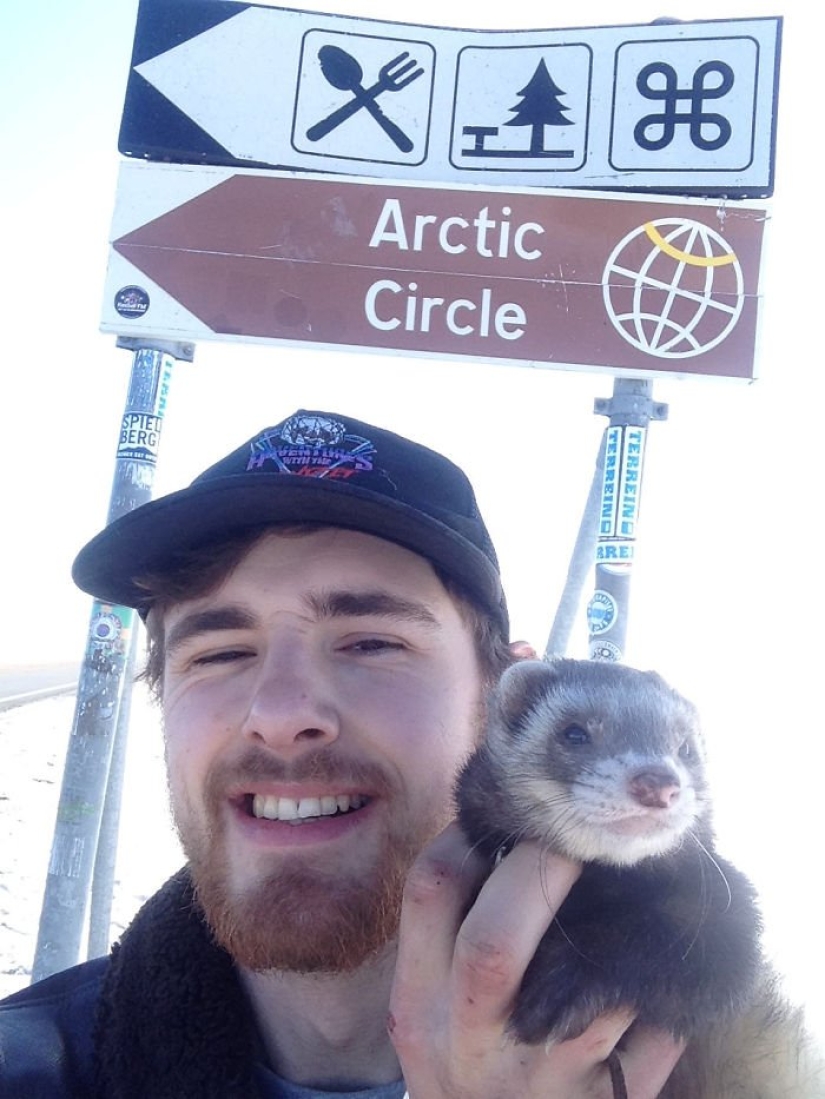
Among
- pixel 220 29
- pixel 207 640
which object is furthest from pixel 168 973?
pixel 220 29

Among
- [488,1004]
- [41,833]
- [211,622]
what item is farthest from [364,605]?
[41,833]

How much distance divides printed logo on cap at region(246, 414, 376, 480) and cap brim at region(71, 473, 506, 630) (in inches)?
3.1

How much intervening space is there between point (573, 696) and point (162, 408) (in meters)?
1.68

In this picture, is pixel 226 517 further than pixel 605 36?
No

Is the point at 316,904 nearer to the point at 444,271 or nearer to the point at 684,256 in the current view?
the point at 444,271

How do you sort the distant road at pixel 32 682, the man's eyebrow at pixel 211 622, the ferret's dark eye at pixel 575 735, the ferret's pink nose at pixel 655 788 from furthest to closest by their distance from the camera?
1. the distant road at pixel 32 682
2. the man's eyebrow at pixel 211 622
3. the ferret's dark eye at pixel 575 735
4. the ferret's pink nose at pixel 655 788

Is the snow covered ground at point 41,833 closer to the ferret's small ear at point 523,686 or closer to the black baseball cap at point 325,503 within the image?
the black baseball cap at point 325,503

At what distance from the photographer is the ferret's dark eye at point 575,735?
176 cm

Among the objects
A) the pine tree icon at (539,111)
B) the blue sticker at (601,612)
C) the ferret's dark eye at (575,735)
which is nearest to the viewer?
the ferret's dark eye at (575,735)

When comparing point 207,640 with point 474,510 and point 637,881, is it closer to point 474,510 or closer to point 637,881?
point 474,510

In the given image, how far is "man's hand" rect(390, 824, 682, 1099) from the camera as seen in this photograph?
126 cm

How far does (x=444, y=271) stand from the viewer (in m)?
2.70

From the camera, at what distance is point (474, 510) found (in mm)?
2039

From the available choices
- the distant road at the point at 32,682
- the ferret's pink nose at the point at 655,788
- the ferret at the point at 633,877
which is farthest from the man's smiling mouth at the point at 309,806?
the distant road at the point at 32,682
